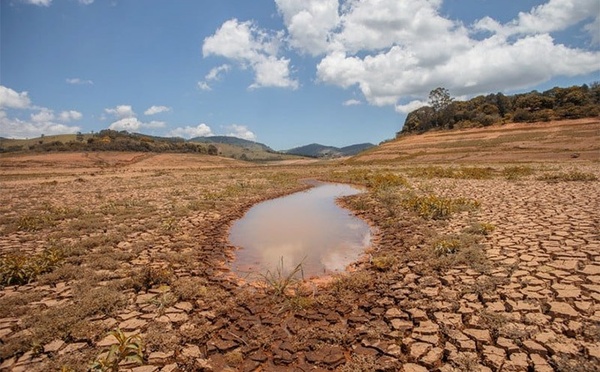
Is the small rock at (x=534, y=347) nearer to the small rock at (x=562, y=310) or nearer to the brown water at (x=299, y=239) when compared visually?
the small rock at (x=562, y=310)

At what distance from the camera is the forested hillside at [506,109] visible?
6450 cm

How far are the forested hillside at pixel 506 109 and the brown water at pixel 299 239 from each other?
69.2 metres

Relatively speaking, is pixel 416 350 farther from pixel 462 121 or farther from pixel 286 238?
pixel 462 121

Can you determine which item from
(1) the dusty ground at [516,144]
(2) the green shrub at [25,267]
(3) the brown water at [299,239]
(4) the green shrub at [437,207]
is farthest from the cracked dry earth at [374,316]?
(1) the dusty ground at [516,144]

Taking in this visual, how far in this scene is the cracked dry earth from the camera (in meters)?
3.84

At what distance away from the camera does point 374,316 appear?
4930 mm

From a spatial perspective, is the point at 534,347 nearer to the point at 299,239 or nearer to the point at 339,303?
the point at 339,303

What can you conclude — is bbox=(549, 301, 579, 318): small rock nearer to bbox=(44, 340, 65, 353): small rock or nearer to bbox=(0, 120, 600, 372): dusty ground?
bbox=(0, 120, 600, 372): dusty ground

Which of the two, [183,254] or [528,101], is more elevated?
[528,101]

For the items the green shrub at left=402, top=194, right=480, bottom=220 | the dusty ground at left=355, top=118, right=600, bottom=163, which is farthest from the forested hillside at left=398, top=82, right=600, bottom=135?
the green shrub at left=402, top=194, right=480, bottom=220

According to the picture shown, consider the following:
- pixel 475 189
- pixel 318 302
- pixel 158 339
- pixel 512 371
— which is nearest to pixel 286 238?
pixel 318 302

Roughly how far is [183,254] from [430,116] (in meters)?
106

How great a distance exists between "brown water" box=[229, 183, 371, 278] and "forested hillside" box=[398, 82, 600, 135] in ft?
227

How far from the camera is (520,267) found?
5.88 meters
